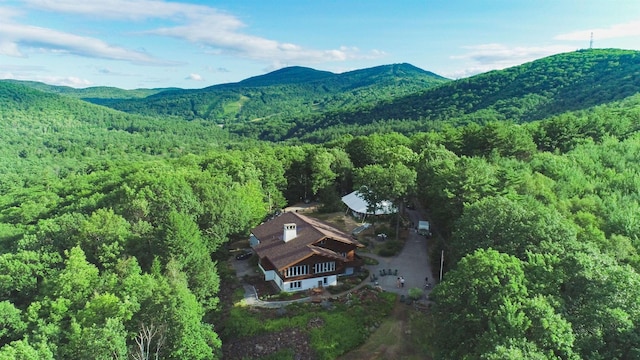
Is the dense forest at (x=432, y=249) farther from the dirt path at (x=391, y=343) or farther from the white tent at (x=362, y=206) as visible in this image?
the dirt path at (x=391, y=343)

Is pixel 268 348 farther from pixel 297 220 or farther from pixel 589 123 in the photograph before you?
pixel 589 123

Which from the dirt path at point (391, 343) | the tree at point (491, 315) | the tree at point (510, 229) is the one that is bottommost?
the dirt path at point (391, 343)

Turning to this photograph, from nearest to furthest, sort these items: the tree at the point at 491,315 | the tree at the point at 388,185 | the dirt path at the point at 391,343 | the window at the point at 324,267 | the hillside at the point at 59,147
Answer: the tree at the point at 491,315 → the dirt path at the point at 391,343 → the window at the point at 324,267 → the tree at the point at 388,185 → the hillside at the point at 59,147

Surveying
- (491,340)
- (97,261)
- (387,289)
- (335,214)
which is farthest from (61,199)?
(491,340)

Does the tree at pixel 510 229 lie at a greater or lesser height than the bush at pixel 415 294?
greater

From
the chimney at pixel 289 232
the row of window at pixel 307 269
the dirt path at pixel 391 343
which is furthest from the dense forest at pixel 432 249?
the row of window at pixel 307 269

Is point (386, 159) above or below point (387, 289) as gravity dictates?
above

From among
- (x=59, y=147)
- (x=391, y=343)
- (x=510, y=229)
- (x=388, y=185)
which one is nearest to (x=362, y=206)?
(x=388, y=185)

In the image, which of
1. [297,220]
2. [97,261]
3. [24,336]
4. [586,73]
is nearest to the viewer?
[24,336]

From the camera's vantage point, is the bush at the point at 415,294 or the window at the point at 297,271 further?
the window at the point at 297,271
